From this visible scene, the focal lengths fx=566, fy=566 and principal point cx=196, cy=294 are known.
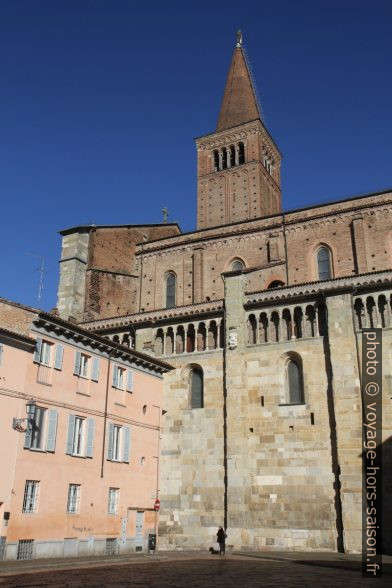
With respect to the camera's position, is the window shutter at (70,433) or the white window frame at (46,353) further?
the window shutter at (70,433)

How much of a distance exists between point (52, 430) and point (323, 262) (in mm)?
19295

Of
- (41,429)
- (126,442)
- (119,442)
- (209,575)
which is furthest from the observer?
(126,442)

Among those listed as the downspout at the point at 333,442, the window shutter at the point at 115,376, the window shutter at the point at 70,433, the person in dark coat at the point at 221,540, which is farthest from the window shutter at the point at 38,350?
the downspout at the point at 333,442

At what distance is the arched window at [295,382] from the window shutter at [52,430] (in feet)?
33.3

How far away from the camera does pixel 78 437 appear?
19.8 metres

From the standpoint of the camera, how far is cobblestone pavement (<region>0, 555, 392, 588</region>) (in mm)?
11281

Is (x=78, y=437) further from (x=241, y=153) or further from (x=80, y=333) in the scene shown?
(x=241, y=153)

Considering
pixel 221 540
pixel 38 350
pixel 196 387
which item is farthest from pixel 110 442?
pixel 196 387

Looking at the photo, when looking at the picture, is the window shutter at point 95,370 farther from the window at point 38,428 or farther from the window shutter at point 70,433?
the window at point 38,428

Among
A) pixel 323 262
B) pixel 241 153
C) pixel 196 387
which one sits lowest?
pixel 196 387

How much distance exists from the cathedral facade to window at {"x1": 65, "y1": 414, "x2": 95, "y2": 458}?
6.17 meters

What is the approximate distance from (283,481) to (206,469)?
3494 millimetres

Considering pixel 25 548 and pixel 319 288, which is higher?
pixel 319 288

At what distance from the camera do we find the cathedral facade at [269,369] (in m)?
22.0
